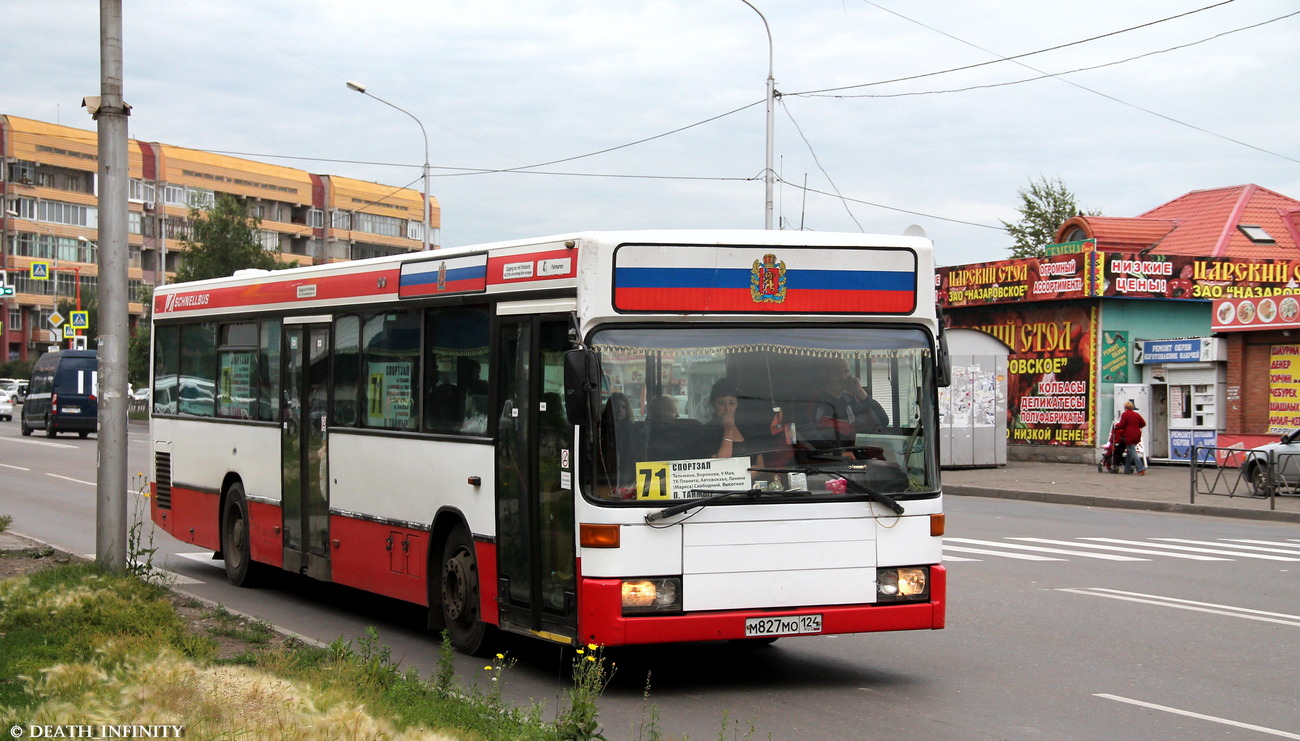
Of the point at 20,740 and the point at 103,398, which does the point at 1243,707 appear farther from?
the point at 103,398

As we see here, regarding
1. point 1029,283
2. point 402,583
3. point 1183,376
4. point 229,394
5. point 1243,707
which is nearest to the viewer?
point 1243,707

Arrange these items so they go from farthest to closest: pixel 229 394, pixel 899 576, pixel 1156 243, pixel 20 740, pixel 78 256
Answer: pixel 78 256 < pixel 1156 243 < pixel 229 394 < pixel 899 576 < pixel 20 740

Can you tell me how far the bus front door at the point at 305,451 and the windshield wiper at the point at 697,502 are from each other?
4.65 meters

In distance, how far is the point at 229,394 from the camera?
13695 millimetres

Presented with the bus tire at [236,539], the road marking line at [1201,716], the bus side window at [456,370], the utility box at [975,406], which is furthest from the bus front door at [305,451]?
the utility box at [975,406]

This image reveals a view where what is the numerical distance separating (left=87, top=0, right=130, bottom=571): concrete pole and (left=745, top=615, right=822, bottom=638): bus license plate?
562cm

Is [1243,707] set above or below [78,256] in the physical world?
below

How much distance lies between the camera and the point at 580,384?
7.83 meters

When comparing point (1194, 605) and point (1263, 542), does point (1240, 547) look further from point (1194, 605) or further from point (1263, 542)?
point (1194, 605)

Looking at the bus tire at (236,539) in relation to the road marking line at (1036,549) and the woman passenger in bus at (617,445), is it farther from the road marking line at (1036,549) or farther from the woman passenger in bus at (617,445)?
the road marking line at (1036,549)

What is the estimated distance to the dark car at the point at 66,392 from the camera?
144 ft

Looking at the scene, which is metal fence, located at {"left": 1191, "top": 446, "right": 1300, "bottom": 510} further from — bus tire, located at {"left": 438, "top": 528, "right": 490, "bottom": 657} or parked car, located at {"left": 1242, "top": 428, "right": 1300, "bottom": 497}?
bus tire, located at {"left": 438, "top": 528, "right": 490, "bottom": 657}

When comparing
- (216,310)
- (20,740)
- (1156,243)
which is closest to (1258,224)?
(1156,243)

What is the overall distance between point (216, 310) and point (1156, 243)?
123 ft
